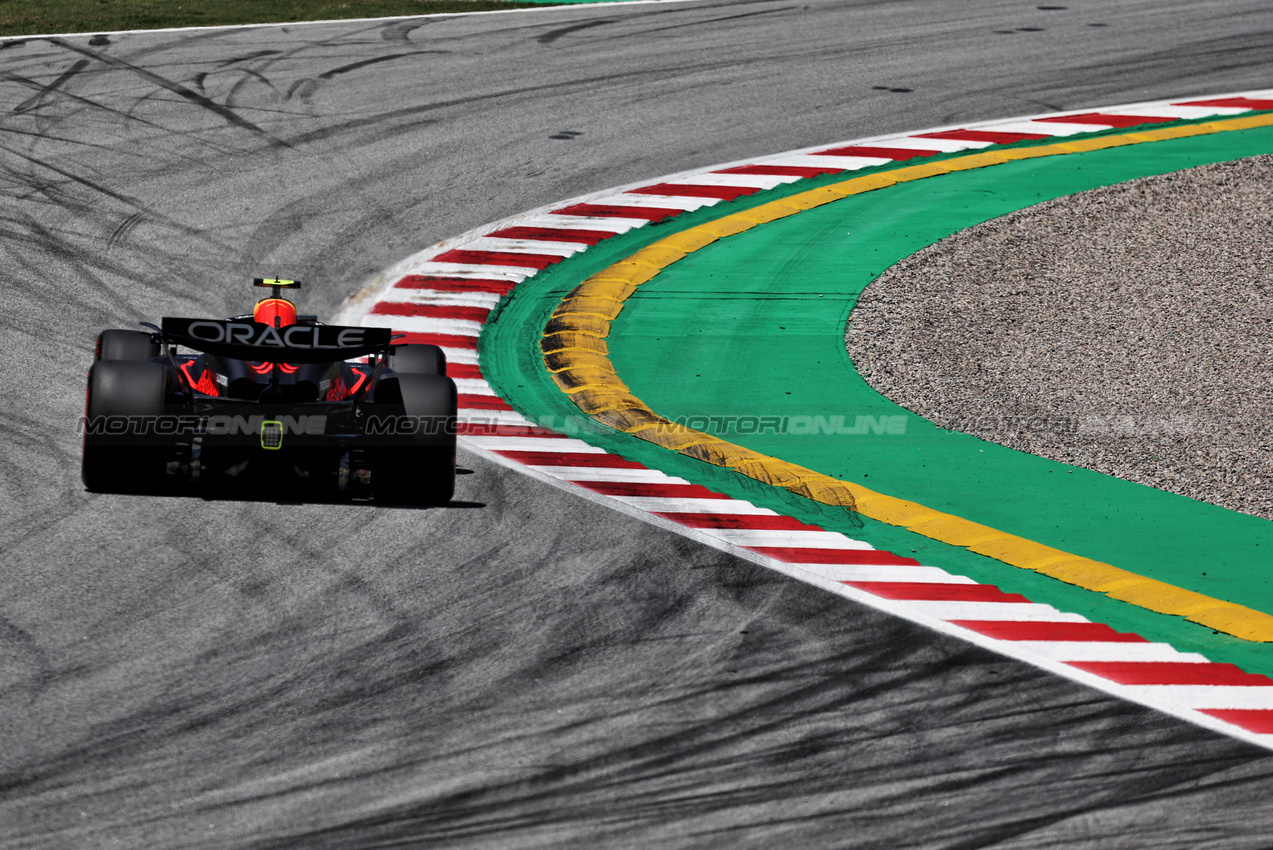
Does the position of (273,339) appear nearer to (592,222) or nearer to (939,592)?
(939,592)

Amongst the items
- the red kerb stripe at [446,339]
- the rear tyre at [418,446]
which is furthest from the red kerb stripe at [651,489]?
the red kerb stripe at [446,339]

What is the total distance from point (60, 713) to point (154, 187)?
33.8ft

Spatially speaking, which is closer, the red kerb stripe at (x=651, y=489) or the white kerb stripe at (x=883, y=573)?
the white kerb stripe at (x=883, y=573)

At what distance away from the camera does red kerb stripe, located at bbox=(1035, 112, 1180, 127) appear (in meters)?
→ 19.6

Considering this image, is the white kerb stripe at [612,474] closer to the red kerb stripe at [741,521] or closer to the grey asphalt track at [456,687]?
the grey asphalt track at [456,687]

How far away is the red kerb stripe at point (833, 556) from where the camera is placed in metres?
9.42

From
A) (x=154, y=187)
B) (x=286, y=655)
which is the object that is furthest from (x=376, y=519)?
(x=154, y=187)

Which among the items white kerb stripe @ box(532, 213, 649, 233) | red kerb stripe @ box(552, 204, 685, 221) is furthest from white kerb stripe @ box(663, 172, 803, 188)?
white kerb stripe @ box(532, 213, 649, 233)

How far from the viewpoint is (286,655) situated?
771cm

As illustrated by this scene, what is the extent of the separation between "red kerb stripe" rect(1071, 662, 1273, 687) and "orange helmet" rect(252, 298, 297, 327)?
210 inches

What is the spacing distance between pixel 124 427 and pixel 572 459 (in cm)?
332

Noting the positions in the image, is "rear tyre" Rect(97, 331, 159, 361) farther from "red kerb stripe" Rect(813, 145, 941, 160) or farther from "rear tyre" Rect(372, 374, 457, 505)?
"red kerb stripe" Rect(813, 145, 941, 160)

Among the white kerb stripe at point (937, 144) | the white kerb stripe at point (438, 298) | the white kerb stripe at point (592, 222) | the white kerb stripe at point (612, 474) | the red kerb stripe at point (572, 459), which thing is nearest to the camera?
the white kerb stripe at point (612, 474)

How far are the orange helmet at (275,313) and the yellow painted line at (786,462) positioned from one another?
10.1ft
